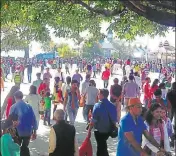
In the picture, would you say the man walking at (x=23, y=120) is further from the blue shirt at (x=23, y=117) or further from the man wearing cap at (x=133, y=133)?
the man wearing cap at (x=133, y=133)

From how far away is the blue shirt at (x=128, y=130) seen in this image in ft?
19.5

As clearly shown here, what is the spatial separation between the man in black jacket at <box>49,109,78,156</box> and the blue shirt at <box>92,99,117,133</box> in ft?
6.01

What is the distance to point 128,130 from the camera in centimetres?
593

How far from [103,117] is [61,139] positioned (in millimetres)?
2013

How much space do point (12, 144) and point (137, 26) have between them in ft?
24.0

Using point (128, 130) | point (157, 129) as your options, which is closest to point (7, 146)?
point (128, 130)

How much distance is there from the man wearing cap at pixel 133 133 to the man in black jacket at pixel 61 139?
69 centimetres

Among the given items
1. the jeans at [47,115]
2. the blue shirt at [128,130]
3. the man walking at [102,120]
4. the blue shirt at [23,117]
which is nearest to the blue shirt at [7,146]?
the blue shirt at [128,130]

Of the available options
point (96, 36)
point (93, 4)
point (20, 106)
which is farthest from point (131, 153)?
point (96, 36)

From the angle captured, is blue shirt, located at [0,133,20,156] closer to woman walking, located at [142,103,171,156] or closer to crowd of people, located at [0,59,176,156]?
crowd of people, located at [0,59,176,156]

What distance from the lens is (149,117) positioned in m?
6.29

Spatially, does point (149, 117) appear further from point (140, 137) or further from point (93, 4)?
point (93, 4)

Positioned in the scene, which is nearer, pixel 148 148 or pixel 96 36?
pixel 148 148

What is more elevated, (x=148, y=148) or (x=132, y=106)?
(x=132, y=106)
